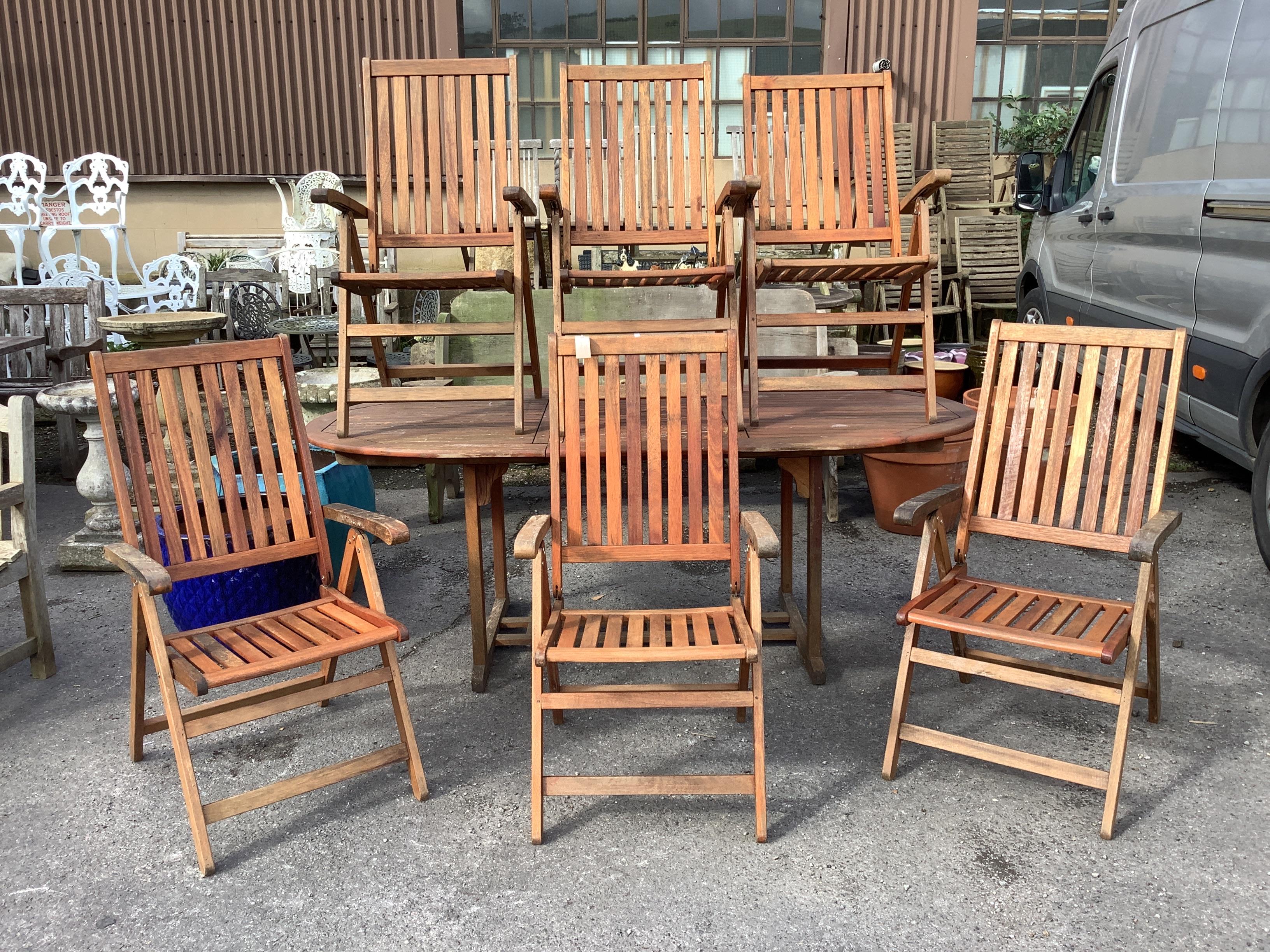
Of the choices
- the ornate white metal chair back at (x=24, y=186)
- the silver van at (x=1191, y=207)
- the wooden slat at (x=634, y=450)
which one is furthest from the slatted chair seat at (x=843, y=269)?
the ornate white metal chair back at (x=24, y=186)

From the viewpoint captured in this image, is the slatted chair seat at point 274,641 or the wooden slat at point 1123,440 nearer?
the slatted chair seat at point 274,641

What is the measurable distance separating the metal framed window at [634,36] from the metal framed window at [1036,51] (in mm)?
1878

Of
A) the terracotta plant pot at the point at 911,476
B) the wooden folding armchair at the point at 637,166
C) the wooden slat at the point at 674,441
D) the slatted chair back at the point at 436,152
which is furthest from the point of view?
the terracotta plant pot at the point at 911,476

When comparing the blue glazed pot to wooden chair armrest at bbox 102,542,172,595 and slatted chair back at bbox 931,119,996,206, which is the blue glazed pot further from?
slatted chair back at bbox 931,119,996,206

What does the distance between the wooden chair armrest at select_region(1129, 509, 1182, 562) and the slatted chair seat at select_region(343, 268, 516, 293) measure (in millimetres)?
2011

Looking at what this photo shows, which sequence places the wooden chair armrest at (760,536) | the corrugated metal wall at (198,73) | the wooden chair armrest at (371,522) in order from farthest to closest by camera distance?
the corrugated metal wall at (198,73) < the wooden chair armrest at (371,522) < the wooden chair armrest at (760,536)

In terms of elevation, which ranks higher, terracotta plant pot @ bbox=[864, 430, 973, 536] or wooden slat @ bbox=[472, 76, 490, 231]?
wooden slat @ bbox=[472, 76, 490, 231]

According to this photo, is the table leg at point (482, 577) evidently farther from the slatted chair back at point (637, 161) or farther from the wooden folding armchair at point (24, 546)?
the wooden folding armchair at point (24, 546)

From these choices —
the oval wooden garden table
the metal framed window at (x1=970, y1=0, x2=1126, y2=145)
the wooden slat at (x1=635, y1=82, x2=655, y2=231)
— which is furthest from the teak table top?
the metal framed window at (x1=970, y1=0, x2=1126, y2=145)

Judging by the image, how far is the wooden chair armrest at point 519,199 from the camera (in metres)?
3.28

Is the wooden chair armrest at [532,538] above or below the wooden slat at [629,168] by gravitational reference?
below

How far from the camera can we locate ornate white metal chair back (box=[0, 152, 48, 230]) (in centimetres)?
841

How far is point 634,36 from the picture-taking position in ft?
30.9

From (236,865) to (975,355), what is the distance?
6871 millimetres
